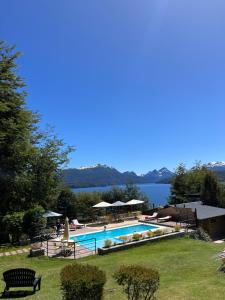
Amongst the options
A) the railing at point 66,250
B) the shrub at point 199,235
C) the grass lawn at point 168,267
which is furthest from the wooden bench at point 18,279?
the shrub at point 199,235

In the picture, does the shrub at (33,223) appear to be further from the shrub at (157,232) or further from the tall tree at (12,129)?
the shrub at (157,232)

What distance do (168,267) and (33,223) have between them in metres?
12.1

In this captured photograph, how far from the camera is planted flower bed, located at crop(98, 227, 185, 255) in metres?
18.4

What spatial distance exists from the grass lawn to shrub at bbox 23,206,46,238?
502cm

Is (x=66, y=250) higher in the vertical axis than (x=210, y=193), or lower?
lower

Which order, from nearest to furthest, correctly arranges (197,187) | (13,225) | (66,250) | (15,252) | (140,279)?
(140,279) → (66,250) → (15,252) → (13,225) → (197,187)

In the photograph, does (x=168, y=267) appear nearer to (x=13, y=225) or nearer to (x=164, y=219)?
(x=13, y=225)

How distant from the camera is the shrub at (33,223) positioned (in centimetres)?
2252

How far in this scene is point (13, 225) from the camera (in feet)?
71.2

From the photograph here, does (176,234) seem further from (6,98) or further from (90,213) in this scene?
(90,213)

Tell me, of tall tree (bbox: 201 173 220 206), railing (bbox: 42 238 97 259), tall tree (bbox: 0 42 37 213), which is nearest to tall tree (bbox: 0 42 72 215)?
tall tree (bbox: 0 42 37 213)

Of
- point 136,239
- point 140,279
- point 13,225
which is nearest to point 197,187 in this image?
point 136,239

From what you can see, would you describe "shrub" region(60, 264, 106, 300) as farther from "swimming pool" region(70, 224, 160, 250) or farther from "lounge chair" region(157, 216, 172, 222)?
"lounge chair" region(157, 216, 172, 222)

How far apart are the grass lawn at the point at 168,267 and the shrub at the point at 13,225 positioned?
14.6 feet
